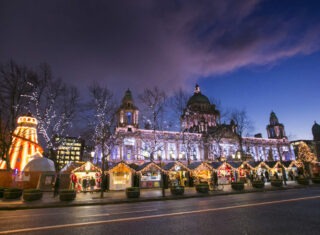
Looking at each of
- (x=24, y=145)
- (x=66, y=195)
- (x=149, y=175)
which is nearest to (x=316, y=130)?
(x=149, y=175)

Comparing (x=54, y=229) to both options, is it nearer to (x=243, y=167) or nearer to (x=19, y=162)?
(x=19, y=162)

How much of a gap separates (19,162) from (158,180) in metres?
22.3

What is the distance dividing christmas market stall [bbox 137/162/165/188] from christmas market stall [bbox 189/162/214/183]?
5.46m

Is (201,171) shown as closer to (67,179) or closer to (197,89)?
(67,179)

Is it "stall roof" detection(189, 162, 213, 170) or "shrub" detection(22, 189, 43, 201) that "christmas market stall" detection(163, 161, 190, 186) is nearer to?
"stall roof" detection(189, 162, 213, 170)

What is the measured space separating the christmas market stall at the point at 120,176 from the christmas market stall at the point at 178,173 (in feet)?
18.9

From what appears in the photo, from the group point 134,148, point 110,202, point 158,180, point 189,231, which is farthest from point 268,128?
point 189,231

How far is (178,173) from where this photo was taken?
112 feet

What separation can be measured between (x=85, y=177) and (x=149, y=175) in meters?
9.50

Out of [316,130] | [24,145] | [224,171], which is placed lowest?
[224,171]

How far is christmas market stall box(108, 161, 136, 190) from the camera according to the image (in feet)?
101

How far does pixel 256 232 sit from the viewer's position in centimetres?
585

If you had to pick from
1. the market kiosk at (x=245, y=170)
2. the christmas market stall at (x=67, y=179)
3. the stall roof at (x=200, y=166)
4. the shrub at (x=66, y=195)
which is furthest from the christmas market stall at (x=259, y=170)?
the shrub at (x=66, y=195)

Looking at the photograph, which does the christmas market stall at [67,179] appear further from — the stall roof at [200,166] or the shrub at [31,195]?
the stall roof at [200,166]
